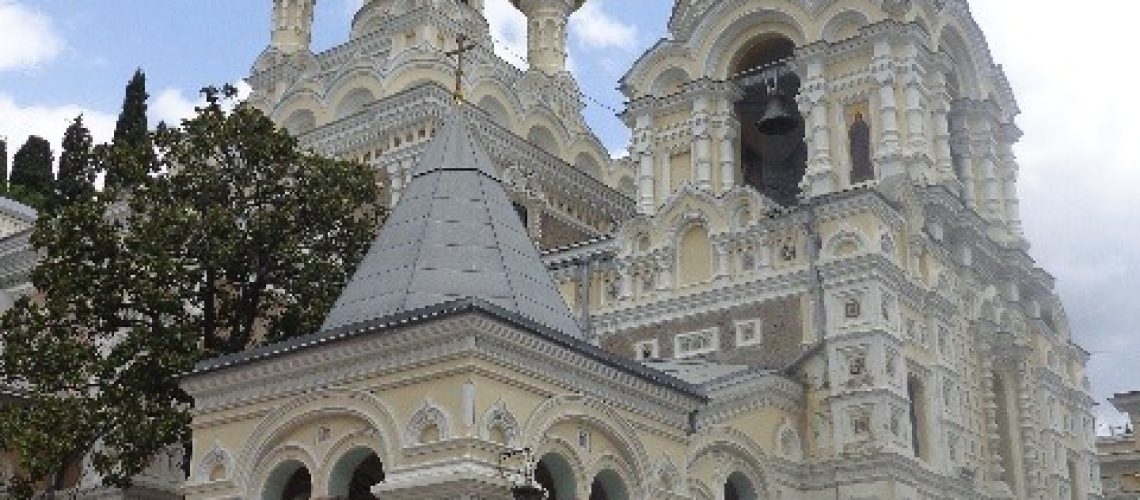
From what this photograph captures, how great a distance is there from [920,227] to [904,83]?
243cm

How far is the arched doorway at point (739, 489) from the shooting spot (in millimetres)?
16922

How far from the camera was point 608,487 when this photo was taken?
1312 centimetres

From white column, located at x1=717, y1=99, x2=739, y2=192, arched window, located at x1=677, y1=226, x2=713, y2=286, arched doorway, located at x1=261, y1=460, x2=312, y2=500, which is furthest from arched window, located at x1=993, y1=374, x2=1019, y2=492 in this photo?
arched doorway, located at x1=261, y1=460, x2=312, y2=500

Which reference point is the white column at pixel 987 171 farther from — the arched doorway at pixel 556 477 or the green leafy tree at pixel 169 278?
the arched doorway at pixel 556 477

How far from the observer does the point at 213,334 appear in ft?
57.6

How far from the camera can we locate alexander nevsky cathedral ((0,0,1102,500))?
12.1 metres

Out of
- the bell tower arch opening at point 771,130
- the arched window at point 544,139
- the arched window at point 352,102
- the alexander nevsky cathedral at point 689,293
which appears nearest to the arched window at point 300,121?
the alexander nevsky cathedral at point 689,293

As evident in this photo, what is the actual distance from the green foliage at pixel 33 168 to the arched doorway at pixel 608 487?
3866 centimetres

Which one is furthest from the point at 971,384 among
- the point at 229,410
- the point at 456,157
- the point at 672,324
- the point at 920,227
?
the point at 229,410

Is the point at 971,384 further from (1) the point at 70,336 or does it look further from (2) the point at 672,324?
(1) the point at 70,336

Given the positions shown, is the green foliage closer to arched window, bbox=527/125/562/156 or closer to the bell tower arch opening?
arched window, bbox=527/125/562/156

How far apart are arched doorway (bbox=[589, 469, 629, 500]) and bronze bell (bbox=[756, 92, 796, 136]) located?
976cm

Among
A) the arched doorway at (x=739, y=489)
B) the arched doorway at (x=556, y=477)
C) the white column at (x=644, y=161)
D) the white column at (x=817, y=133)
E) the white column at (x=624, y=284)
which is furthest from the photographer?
the white column at (x=644, y=161)

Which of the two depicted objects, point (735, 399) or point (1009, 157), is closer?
point (735, 399)
